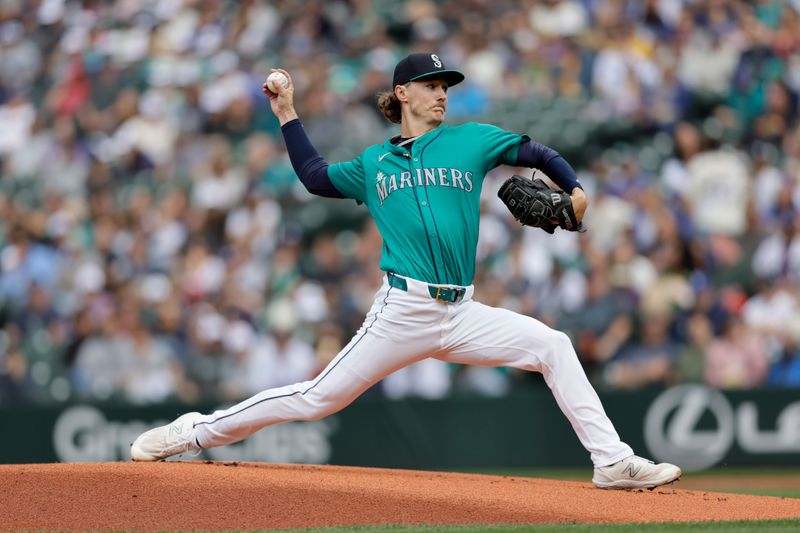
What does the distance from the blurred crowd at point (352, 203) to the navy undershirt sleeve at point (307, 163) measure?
495 cm

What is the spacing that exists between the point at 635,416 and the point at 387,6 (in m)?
6.19

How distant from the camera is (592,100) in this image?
12.9 meters

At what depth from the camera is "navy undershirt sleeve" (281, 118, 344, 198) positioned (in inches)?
243

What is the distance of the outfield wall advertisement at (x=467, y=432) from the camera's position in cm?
1095

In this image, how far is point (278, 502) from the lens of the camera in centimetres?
570

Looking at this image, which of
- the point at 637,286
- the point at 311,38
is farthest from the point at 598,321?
the point at 311,38

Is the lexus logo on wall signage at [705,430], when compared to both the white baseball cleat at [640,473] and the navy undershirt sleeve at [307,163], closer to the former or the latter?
the white baseball cleat at [640,473]

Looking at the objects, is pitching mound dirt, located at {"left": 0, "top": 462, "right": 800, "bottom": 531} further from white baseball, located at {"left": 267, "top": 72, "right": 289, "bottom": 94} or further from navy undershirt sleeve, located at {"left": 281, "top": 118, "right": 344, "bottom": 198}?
white baseball, located at {"left": 267, "top": 72, "right": 289, "bottom": 94}

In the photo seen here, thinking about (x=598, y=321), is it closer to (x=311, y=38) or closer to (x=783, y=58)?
(x=783, y=58)

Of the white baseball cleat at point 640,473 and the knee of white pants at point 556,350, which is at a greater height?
the knee of white pants at point 556,350

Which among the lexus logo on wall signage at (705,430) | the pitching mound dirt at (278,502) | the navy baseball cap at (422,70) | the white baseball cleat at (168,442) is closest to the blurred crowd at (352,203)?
the lexus logo on wall signage at (705,430)

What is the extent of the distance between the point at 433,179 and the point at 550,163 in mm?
523

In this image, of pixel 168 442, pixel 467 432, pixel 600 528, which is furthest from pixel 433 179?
pixel 467 432

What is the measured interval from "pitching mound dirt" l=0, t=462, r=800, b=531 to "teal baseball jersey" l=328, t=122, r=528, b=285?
0.98m
